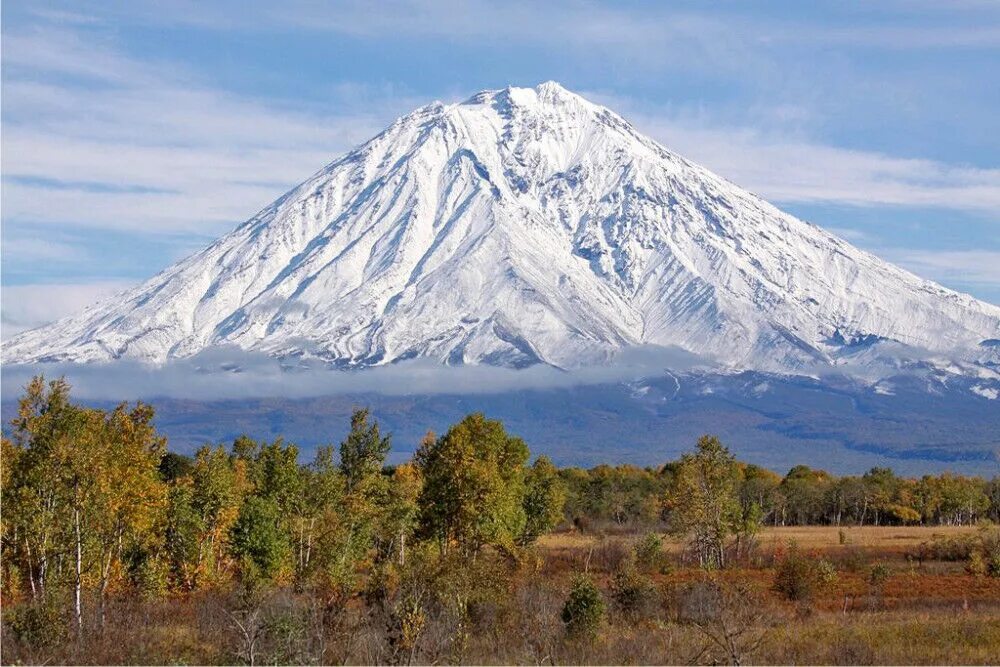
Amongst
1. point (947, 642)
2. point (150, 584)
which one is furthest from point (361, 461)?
point (947, 642)

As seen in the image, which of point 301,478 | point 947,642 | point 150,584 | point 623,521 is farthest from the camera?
point 623,521

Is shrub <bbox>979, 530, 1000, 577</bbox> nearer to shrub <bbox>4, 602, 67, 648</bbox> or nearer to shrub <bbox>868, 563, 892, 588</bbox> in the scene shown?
shrub <bbox>868, 563, 892, 588</bbox>

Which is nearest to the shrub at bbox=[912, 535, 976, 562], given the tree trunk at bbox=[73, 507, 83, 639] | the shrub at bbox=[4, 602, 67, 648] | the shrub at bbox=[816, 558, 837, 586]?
the shrub at bbox=[816, 558, 837, 586]

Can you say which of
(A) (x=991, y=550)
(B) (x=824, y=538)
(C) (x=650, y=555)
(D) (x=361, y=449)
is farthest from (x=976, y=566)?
(D) (x=361, y=449)

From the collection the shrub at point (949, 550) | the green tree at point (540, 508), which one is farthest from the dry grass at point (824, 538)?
the shrub at point (949, 550)

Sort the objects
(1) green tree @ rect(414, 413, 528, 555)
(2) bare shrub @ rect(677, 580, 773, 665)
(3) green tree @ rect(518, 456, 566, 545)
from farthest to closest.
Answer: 1. (3) green tree @ rect(518, 456, 566, 545)
2. (1) green tree @ rect(414, 413, 528, 555)
3. (2) bare shrub @ rect(677, 580, 773, 665)

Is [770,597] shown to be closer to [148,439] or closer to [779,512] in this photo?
[148,439]
